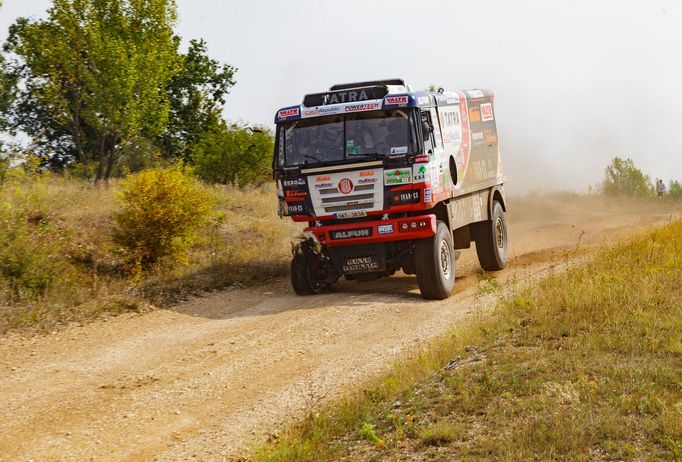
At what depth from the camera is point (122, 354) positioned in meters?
10.3

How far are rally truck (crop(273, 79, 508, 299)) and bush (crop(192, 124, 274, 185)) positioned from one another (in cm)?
1751

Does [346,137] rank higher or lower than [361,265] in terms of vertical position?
higher

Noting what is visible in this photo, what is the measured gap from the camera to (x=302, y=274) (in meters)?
14.0

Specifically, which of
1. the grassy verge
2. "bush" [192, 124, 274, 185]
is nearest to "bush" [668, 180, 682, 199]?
"bush" [192, 124, 274, 185]

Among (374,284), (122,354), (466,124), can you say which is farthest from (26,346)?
(466,124)

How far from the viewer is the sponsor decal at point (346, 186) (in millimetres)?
12742

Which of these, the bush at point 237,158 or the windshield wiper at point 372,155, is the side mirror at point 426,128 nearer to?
the windshield wiper at point 372,155

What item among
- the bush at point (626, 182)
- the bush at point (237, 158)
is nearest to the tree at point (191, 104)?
the bush at point (237, 158)

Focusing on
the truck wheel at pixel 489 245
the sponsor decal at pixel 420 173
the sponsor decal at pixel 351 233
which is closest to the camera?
the sponsor decal at pixel 420 173

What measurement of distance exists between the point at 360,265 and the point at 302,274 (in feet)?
4.11

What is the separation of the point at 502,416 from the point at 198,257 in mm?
11336

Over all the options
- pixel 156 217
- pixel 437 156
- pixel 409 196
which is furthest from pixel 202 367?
pixel 156 217

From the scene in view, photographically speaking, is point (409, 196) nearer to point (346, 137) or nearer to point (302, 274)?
point (346, 137)

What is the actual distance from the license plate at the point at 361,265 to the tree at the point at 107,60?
1671 cm
